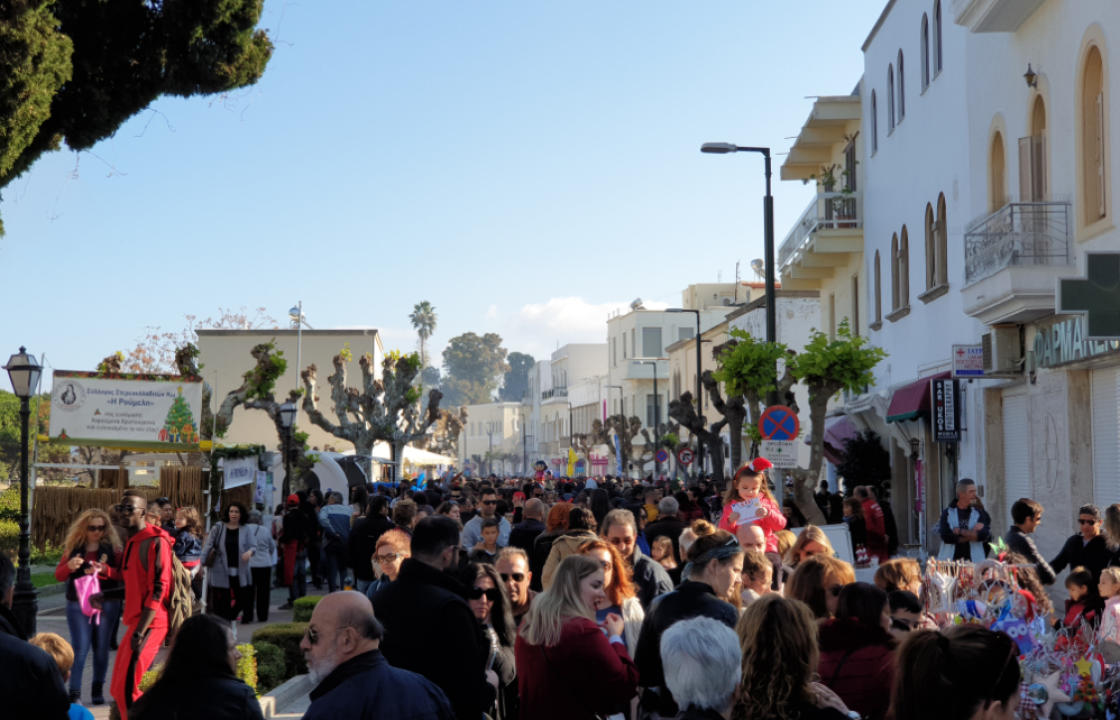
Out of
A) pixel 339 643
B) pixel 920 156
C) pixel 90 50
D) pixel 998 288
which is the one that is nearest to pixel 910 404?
pixel 920 156

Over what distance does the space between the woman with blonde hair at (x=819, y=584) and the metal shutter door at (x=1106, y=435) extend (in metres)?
9.84

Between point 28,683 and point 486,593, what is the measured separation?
3.07 m

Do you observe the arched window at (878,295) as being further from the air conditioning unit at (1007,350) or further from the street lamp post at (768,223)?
the air conditioning unit at (1007,350)

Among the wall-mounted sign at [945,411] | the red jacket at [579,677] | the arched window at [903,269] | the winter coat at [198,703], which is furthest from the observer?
the arched window at [903,269]

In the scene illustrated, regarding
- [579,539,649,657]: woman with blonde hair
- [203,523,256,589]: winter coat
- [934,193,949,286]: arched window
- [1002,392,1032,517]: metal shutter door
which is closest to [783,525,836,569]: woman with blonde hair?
[579,539,649,657]: woman with blonde hair

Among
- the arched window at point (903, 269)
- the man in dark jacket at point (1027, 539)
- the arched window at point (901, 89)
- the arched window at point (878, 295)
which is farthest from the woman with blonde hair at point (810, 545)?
the arched window at point (878, 295)

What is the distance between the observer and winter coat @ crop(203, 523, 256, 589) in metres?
17.3

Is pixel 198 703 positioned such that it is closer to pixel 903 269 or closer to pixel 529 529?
pixel 529 529

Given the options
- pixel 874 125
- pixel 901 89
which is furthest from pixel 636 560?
pixel 874 125

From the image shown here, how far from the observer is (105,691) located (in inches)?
519

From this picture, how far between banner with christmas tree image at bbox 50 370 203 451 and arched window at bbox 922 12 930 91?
14.2 meters

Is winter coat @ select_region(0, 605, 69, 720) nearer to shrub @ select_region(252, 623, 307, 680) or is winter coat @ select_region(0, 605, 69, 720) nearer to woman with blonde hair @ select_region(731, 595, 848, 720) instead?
woman with blonde hair @ select_region(731, 595, 848, 720)

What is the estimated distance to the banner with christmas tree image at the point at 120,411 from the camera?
20.6m

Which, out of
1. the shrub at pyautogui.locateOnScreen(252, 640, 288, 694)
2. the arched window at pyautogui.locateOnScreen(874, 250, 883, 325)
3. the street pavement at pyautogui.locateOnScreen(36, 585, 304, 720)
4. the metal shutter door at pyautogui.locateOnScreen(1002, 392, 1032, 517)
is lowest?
the street pavement at pyautogui.locateOnScreen(36, 585, 304, 720)
